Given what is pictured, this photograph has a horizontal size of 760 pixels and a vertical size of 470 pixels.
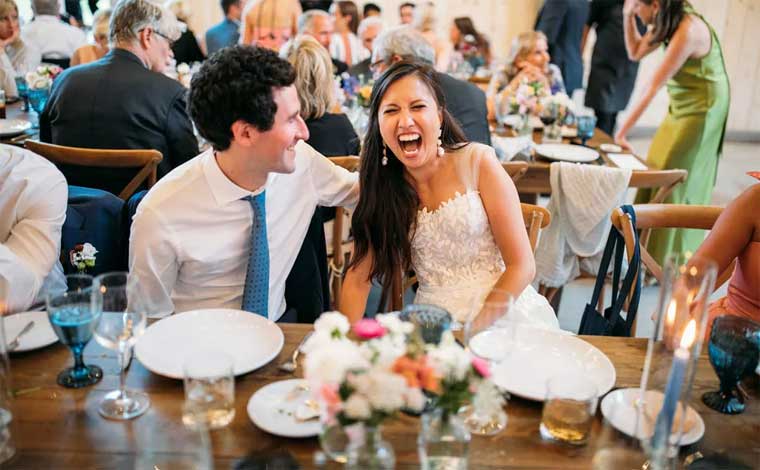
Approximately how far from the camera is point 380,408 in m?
0.87

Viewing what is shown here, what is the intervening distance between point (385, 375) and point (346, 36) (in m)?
5.94

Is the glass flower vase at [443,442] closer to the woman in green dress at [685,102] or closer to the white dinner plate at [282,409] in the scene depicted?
the white dinner plate at [282,409]

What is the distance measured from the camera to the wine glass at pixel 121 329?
1.22 m

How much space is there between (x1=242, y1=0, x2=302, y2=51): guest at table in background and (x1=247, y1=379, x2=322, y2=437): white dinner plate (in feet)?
11.3

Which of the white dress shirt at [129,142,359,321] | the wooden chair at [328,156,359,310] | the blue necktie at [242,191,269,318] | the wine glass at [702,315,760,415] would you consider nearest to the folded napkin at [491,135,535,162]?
the wooden chair at [328,156,359,310]

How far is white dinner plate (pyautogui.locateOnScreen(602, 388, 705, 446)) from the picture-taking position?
46.0 inches

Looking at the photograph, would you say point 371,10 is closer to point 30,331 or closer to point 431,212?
point 431,212

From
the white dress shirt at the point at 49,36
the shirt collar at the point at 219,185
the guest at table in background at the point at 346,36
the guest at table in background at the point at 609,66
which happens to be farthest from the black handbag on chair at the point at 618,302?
the white dress shirt at the point at 49,36

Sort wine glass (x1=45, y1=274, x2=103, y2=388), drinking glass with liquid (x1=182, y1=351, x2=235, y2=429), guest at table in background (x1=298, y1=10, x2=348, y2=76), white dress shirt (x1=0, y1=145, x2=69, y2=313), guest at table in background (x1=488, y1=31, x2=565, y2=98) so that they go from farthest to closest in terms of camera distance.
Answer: guest at table in background (x1=298, y1=10, x2=348, y2=76) → guest at table in background (x1=488, y1=31, x2=565, y2=98) → white dress shirt (x1=0, y1=145, x2=69, y2=313) → wine glass (x1=45, y1=274, x2=103, y2=388) → drinking glass with liquid (x1=182, y1=351, x2=235, y2=429)

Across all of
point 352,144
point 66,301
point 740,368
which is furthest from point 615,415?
point 352,144

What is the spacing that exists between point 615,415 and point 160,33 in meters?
2.69

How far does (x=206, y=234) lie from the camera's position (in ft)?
5.86

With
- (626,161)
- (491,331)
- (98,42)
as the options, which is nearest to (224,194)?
(491,331)

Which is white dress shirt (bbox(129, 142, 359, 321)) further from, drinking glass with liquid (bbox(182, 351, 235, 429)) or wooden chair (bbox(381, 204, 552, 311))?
drinking glass with liquid (bbox(182, 351, 235, 429))
